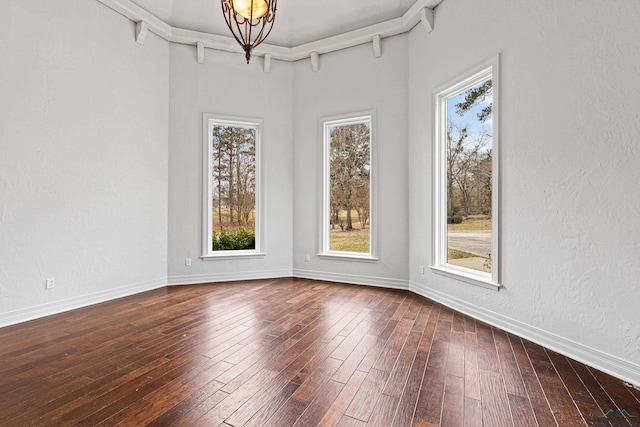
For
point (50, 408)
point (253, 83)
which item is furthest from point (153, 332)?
point (253, 83)

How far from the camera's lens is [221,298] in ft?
13.7

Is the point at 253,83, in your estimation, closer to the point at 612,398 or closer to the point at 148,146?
the point at 148,146

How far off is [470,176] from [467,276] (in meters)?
1.13

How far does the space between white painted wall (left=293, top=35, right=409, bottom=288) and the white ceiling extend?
358 mm

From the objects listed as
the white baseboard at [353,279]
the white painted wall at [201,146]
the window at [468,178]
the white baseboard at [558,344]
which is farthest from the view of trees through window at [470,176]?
the white painted wall at [201,146]

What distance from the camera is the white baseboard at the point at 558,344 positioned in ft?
7.29

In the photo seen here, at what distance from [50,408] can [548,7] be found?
4.49 meters

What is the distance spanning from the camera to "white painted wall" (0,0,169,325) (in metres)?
3.26

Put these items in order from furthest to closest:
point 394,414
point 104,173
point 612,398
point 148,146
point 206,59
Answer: point 206,59 < point 148,146 < point 104,173 < point 612,398 < point 394,414

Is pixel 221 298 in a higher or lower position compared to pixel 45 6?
lower

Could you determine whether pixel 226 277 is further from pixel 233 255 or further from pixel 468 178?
pixel 468 178

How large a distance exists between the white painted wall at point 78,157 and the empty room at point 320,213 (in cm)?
3

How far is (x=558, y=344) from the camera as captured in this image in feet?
8.67

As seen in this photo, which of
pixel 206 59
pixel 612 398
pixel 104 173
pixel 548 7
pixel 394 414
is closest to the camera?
pixel 394 414
